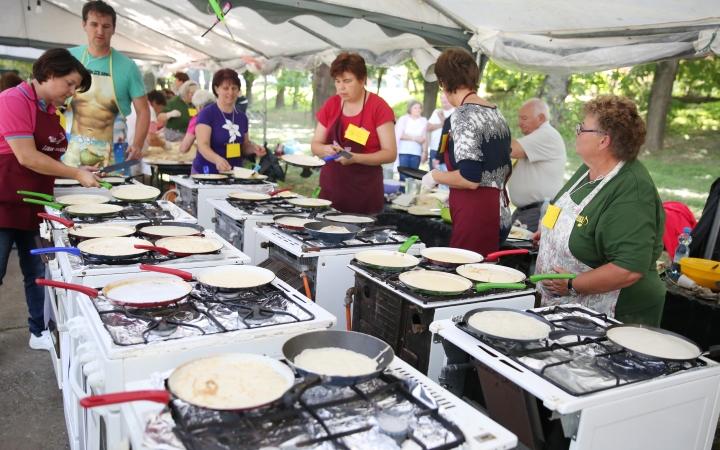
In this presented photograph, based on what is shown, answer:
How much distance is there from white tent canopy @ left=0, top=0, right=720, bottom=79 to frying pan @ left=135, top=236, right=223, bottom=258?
2.52 m

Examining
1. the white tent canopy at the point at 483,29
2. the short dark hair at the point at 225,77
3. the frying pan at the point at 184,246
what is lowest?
the frying pan at the point at 184,246

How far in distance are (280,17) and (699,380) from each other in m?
3.96

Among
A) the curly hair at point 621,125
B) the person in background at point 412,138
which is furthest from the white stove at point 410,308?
the person in background at point 412,138

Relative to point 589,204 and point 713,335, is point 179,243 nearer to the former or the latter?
point 589,204

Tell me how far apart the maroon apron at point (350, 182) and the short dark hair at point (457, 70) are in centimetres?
84

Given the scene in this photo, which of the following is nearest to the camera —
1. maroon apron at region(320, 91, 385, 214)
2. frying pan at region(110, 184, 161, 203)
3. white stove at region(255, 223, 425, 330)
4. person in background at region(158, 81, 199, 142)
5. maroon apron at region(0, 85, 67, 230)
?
white stove at region(255, 223, 425, 330)

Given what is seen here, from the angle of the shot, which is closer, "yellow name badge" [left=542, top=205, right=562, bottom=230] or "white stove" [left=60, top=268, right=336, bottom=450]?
"white stove" [left=60, top=268, right=336, bottom=450]

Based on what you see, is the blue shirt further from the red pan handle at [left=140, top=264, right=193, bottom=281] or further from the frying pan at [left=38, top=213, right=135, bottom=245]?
the red pan handle at [left=140, top=264, right=193, bottom=281]

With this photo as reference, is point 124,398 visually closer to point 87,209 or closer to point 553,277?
point 553,277

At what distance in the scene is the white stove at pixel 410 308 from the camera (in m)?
1.88

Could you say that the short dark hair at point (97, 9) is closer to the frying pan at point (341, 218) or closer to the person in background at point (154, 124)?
the frying pan at point (341, 218)

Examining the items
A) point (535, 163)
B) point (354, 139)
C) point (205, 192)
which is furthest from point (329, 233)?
point (535, 163)

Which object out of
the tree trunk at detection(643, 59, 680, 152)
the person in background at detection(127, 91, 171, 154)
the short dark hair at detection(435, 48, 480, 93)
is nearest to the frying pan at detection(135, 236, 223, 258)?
the short dark hair at detection(435, 48, 480, 93)

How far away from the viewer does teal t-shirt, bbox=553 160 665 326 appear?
2.00 m
